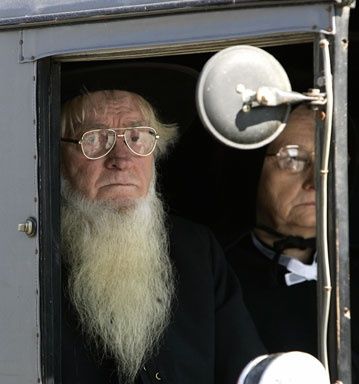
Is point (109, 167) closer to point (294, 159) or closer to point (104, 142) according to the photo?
point (104, 142)

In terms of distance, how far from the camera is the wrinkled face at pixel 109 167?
351 cm

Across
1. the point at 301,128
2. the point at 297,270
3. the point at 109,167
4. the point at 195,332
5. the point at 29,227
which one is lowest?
the point at 195,332

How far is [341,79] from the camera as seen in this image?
2.28 m

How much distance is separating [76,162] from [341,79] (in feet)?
4.68

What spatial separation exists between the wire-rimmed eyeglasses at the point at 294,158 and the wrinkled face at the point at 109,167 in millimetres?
729

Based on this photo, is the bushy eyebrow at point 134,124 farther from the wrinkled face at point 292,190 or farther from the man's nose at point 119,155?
the wrinkled face at point 292,190

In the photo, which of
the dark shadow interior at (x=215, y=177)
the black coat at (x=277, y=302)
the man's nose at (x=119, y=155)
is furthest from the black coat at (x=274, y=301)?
the man's nose at (x=119, y=155)

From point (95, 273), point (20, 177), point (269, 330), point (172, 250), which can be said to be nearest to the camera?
point (20, 177)

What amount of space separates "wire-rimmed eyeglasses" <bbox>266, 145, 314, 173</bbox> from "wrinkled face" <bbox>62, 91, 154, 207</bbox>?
0.73 m

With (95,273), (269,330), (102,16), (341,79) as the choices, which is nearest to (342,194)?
(341,79)

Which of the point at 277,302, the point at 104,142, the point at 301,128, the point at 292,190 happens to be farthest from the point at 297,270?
the point at 104,142

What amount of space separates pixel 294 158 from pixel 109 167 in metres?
0.91

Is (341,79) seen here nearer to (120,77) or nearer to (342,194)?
(342,194)

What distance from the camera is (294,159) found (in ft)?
13.5
